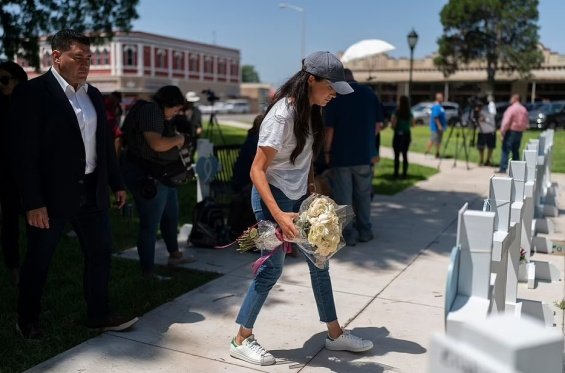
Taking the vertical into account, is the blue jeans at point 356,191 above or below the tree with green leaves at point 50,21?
below

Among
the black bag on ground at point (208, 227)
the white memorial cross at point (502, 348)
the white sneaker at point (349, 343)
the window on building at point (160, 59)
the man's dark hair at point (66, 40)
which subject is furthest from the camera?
the window on building at point (160, 59)

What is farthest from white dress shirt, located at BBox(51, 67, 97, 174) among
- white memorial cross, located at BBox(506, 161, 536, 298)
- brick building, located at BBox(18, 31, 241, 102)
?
brick building, located at BBox(18, 31, 241, 102)

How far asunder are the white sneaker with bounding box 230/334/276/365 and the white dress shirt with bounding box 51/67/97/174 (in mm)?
1394

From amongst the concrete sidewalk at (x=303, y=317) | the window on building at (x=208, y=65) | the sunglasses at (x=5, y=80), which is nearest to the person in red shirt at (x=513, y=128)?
the concrete sidewalk at (x=303, y=317)

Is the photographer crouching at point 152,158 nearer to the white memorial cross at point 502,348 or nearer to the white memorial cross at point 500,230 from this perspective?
the white memorial cross at point 500,230

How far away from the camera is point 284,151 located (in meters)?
3.18

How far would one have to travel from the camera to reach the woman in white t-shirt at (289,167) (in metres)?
3.07

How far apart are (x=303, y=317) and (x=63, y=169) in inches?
74.0

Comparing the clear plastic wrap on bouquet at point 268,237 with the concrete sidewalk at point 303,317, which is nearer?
the clear plastic wrap on bouquet at point 268,237

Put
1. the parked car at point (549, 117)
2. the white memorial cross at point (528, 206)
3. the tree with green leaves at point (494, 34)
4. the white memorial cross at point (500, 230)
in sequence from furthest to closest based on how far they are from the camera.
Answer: the tree with green leaves at point (494, 34), the parked car at point (549, 117), the white memorial cross at point (528, 206), the white memorial cross at point (500, 230)

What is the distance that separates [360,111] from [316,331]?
9.17 ft

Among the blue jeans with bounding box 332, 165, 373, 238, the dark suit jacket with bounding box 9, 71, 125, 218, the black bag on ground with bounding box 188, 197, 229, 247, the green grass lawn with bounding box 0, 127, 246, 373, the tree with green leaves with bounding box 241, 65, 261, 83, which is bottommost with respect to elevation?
the green grass lawn with bounding box 0, 127, 246, 373

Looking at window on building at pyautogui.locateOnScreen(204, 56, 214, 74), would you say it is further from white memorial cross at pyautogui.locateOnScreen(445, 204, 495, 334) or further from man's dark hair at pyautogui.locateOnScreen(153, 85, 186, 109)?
white memorial cross at pyautogui.locateOnScreen(445, 204, 495, 334)

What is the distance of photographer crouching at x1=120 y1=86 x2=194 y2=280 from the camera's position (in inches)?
177
